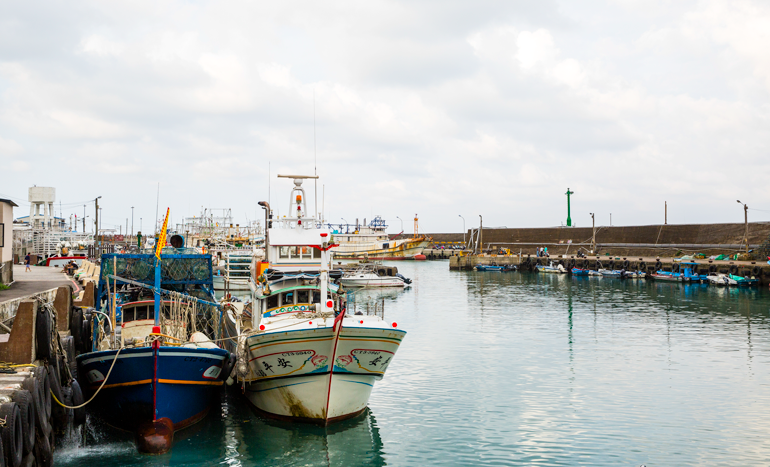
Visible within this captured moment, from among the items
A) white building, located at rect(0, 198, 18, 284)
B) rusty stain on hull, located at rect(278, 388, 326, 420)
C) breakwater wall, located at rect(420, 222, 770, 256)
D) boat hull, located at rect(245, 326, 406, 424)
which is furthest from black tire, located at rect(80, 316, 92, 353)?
breakwater wall, located at rect(420, 222, 770, 256)

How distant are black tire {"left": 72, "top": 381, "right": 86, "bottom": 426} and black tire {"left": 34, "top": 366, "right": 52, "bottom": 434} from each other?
1.49 metres

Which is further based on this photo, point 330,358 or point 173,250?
point 173,250

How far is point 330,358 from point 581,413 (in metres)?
7.15

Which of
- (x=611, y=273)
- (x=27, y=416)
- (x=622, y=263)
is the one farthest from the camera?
(x=622, y=263)

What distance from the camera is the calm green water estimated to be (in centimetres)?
1248

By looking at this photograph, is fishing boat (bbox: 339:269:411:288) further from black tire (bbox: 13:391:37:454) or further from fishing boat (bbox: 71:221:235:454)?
black tire (bbox: 13:391:37:454)

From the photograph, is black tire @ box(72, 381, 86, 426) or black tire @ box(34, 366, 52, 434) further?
black tire @ box(72, 381, 86, 426)

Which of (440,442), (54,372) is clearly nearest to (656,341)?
(440,442)

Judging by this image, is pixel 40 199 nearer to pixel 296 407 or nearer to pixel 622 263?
pixel 622 263

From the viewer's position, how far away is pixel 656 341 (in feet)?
84.0

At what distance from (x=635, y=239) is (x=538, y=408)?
75138 millimetres

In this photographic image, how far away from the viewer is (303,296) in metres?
16.1

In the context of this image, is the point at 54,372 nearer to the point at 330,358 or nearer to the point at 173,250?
the point at 330,358

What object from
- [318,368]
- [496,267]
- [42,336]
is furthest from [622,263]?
[42,336]
